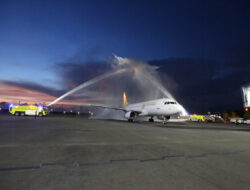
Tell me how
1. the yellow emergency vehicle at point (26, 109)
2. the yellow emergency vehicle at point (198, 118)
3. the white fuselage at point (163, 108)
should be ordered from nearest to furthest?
the white fuselage at point (163, 108)
the yellow emergency vehicle at point (26, 109)
the yellow emergency vehicle at point (198, 118)

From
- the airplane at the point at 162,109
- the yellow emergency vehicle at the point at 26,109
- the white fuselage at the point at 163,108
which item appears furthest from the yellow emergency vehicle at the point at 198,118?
the yellow emergency vehicle at the point at 26,109

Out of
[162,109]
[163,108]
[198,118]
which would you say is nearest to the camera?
[163,108]

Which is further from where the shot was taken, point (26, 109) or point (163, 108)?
point (26, 109)

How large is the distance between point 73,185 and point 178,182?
84.6 inches

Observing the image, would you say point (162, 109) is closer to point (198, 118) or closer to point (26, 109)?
point (198, 118)

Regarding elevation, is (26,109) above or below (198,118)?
above

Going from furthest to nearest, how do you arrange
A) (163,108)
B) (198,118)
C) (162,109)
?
(198,118)
(162,109)
(163,108)

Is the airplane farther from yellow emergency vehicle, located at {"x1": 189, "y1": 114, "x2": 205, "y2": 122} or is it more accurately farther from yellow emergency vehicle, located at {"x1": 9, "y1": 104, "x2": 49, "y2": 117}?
yellow emergency vehicle, located at {"x1": 9, "y1": 104, "x2": 49, "y2": 117}

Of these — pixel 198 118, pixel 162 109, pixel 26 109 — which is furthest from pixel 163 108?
pixel 26 109

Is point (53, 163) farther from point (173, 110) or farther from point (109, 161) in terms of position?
point (173, 110)

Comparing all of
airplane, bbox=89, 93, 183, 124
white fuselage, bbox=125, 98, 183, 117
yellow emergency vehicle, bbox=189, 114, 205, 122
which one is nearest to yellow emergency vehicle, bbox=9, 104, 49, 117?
airplane, bbox=89, 93, 183, 124

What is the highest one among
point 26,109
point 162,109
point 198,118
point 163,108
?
point 26,109

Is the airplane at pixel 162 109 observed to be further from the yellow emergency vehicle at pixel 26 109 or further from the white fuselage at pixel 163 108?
the yellow emergency vehicle at pixel 26 109

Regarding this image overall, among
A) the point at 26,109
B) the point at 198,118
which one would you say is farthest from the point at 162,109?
the point at 26,109
